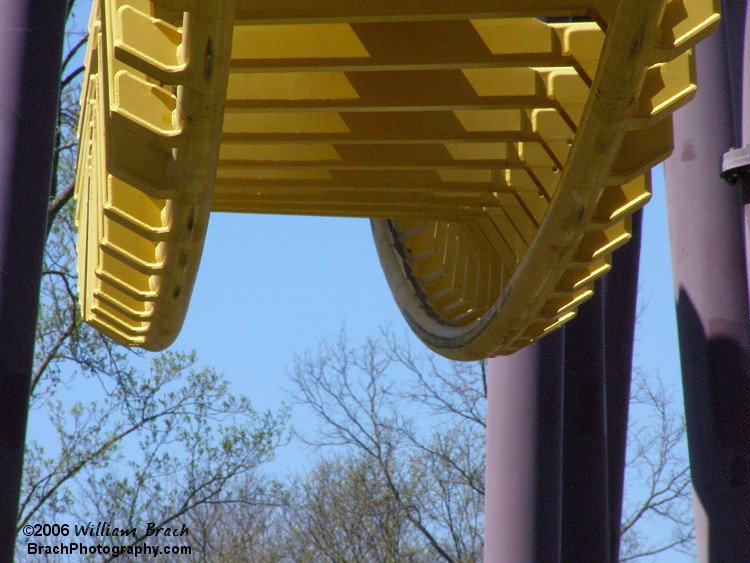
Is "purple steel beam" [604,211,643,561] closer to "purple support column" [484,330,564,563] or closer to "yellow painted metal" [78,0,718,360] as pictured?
"purple support column" [484,330,564,563]

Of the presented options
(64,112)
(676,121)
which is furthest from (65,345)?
(676,121)

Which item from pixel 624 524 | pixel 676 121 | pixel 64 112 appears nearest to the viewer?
pixel 676 121

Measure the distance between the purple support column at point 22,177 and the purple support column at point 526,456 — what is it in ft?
10.5

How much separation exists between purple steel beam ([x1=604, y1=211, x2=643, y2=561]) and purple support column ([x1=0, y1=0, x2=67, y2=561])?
19.7 feet

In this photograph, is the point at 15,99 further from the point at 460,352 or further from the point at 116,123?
the point at 460,352

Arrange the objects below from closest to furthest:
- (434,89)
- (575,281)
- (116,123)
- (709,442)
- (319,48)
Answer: (116,123)
(319,48)
(434,89)
(575,281)
(709,442)

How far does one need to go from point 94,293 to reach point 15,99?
1.06 metres

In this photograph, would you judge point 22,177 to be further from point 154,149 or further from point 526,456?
point 526,456

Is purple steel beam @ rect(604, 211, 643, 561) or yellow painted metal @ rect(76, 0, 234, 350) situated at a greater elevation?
purple steel beam @ rect(604, 211, 643, 561)

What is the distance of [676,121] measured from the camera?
27.1ft

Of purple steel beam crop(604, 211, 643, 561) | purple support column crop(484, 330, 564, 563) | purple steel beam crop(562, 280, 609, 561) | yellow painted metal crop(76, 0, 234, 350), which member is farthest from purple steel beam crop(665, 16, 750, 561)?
yellow painted metal crop(76, 0, 234, 350)

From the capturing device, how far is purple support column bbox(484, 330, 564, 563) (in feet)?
23.7

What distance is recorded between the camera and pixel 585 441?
889 cm

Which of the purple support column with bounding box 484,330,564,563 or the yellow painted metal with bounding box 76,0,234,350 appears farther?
the purple support column with bounding box 484,330,564,563
